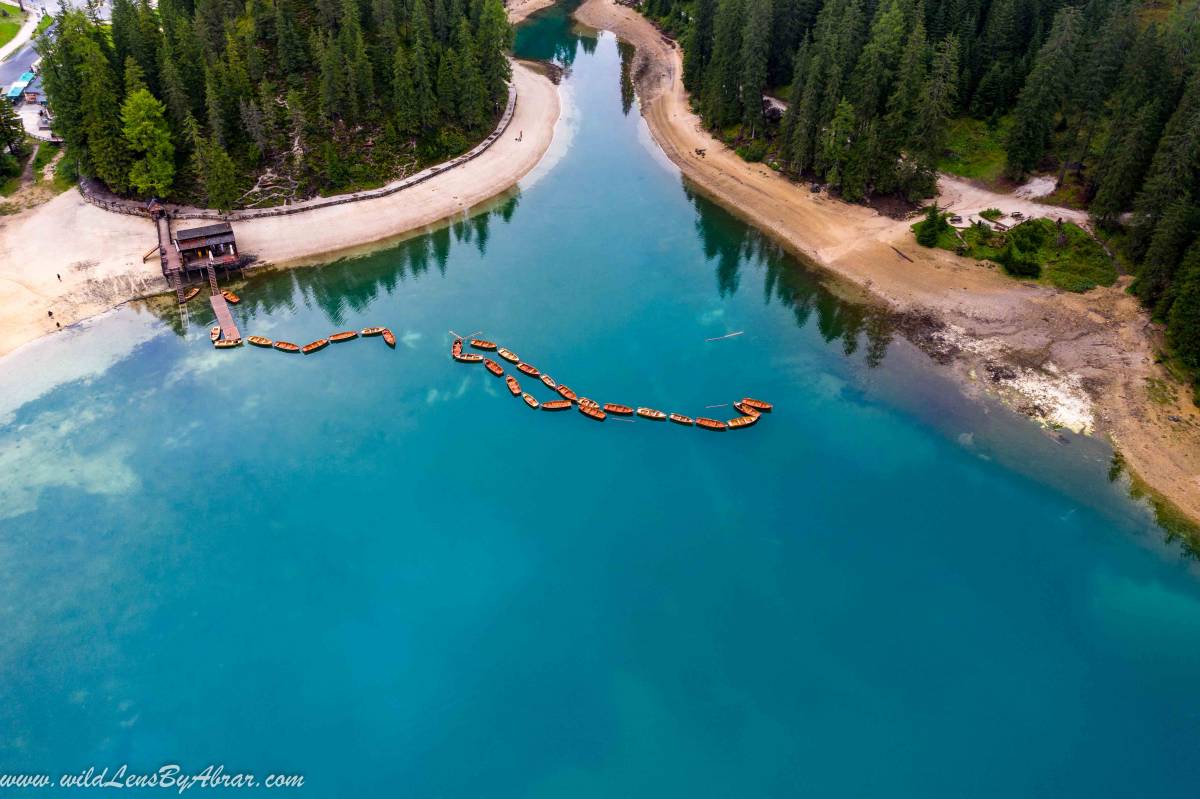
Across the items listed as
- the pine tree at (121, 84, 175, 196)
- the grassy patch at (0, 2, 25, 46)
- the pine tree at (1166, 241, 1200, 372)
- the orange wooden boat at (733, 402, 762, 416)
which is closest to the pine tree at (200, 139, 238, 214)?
the pine tree at (121, 84, 175, 196)

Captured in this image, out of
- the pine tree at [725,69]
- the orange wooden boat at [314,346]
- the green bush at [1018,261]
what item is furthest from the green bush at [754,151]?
the orange wooden boat at [314,346]

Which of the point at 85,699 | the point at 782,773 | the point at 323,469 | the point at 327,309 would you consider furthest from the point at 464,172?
the point at 782,773

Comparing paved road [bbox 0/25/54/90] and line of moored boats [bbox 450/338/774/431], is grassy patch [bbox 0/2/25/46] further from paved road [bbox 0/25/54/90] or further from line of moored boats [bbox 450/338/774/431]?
line of moored boats [bbox 450/338/774/431]

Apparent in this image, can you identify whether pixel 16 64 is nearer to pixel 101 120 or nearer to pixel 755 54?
pixel 101 120

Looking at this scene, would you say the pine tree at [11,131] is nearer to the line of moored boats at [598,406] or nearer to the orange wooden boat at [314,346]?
the orange wooden boat at [314,346]

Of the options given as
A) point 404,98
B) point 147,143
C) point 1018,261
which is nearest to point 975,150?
point 1018,261
